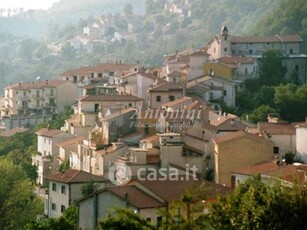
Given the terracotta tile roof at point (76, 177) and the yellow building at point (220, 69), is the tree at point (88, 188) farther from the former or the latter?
the yellow building at point (220, 69)

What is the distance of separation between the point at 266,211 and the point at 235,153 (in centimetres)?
1430

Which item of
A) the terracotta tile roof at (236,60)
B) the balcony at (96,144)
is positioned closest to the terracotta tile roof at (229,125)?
the balcony at (96,144)

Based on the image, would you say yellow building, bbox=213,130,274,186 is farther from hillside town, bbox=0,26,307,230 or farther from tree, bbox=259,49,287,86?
tree, bbox=259,49,287,86

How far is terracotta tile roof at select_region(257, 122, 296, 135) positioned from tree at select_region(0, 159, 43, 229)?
11.0m

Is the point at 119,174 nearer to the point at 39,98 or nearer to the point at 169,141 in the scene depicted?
the point at 169,141

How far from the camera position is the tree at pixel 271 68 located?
64125mm

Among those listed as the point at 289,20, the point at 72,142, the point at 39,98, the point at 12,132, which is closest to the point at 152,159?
the point at 72,142

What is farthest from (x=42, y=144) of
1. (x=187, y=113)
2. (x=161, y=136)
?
(x=161, y=136)

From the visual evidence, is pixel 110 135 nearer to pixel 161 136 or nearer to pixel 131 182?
pixel 161 136

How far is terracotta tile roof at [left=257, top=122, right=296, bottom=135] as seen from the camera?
145ft

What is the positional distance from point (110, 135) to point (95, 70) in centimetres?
3024

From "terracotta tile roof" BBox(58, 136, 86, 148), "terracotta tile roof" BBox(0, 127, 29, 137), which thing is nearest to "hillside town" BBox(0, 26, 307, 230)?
"terracotta tile roof" BBox(58, 136, 86, 148)

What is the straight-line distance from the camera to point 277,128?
148ft

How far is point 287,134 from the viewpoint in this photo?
43.9m
